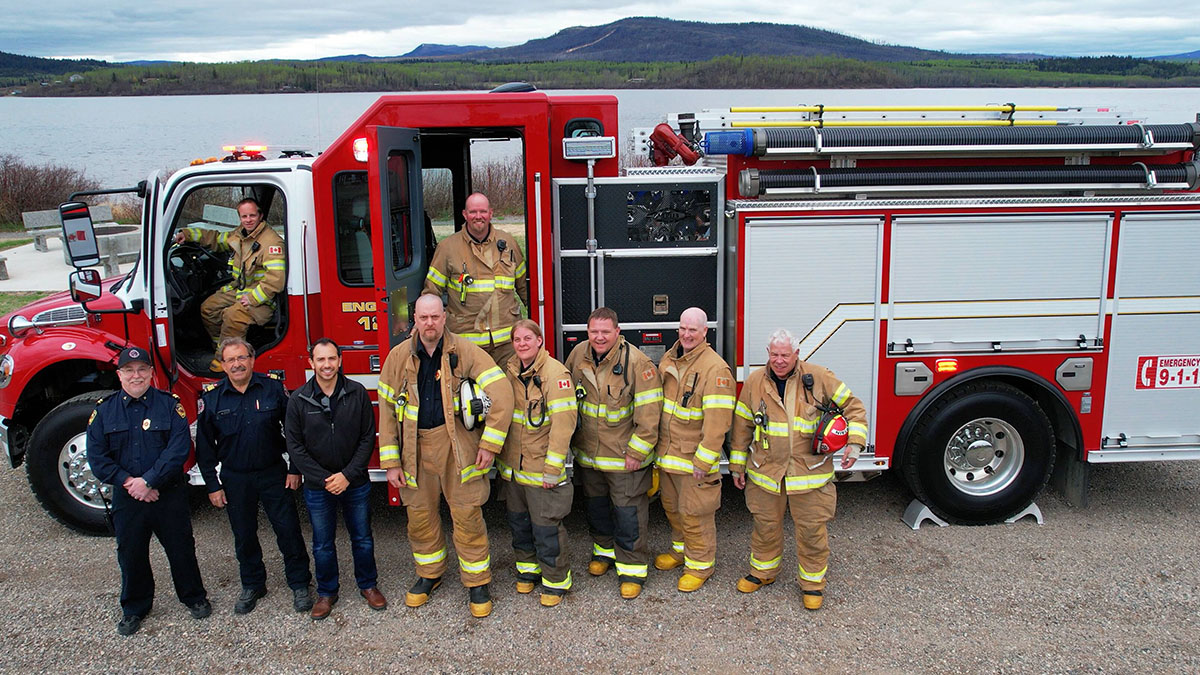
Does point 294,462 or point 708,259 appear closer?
point 294,462

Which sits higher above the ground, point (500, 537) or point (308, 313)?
point (308, 313)

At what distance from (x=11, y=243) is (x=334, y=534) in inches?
698

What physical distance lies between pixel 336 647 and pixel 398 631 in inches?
12.4

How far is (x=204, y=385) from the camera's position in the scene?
5594 millimetres

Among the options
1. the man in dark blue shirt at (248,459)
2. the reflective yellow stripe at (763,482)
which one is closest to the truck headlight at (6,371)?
the man in dark blue shirt at (248,459)

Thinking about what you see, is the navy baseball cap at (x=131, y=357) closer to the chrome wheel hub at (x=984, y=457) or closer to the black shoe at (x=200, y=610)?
the black shoe at (x=200, y=610)

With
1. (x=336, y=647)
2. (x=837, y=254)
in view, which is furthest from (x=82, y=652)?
(x=837, y=254)

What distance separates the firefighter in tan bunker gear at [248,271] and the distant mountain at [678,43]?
67.3 metres

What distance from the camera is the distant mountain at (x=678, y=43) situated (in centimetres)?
7675

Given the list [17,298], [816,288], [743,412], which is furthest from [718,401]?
[17,298]

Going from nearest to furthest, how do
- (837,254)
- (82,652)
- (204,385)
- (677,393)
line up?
Answer: (82,652), (677,393), (837,254), (204,385)

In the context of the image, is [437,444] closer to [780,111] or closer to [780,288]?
[780,288]

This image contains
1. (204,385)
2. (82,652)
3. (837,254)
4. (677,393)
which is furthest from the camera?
(204,385)

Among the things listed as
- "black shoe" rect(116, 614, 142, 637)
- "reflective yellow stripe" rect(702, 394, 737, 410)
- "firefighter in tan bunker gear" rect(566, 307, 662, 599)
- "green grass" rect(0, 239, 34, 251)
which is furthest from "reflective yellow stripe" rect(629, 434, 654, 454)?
"green grass" rect(0, 239, 34, 251)
